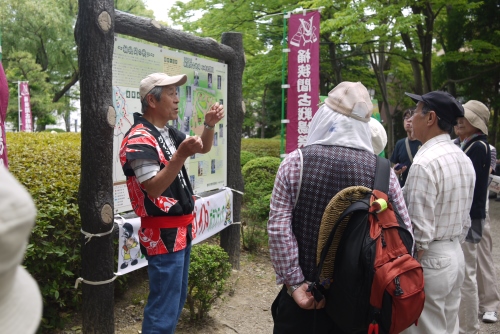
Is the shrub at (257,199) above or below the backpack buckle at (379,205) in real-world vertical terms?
below

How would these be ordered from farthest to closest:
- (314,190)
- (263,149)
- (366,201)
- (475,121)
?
1. (263,149)
2. (475,121)
3. (314,190)
4. (366,201)

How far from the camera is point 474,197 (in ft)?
12.2

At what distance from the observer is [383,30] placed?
957cm

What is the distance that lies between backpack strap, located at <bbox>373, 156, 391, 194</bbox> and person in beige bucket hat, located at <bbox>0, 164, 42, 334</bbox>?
1634 mm

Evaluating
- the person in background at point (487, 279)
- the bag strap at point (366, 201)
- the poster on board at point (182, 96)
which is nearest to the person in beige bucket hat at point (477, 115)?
the person in background at point (487, 279)

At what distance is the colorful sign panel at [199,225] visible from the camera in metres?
3.47

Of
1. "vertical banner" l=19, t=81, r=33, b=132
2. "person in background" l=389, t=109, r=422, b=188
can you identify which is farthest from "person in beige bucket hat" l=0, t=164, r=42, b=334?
"vertical banner" l=19, t=81, r=33, b=132

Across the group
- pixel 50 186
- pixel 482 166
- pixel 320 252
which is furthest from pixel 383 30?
pixel 320 252

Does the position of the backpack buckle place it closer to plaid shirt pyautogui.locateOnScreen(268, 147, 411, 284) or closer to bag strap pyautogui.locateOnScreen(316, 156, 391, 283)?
bag strap pyautogui.locateOnScreen(316, 156, 391, 283)

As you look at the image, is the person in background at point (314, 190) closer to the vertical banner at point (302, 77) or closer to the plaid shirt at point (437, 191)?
the plaid shirt at point (437, 191)

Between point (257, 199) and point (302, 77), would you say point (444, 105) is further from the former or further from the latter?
point (257, 199)

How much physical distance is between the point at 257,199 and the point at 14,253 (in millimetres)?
6322

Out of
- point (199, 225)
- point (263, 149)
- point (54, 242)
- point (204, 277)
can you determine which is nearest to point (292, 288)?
point (204, 277)

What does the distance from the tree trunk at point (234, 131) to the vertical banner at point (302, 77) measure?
1.17 metres
